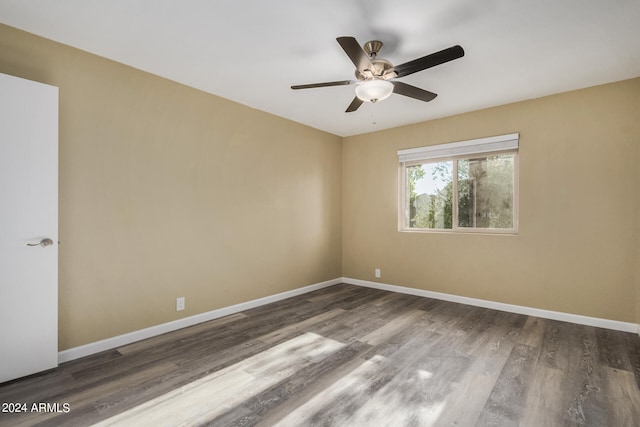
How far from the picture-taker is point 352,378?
2.22 meters

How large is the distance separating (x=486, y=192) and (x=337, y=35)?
2825 mm

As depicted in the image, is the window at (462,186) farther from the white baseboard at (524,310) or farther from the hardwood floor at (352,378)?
the hardwood floor at (352,378)

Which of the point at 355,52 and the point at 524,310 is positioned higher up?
the point at 355,52

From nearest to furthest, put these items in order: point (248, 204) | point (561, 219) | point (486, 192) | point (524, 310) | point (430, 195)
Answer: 1. point (561, 219)
2. point (524, 310)
3. point (248, 204)
4. point (486, 192)
5. point (430, 195)

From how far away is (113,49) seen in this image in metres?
2.55

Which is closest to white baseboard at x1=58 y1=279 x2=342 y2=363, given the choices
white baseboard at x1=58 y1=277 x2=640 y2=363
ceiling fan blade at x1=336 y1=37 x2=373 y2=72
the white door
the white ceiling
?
white baseboard at x1=58 y1=277 x2=640 y2=363

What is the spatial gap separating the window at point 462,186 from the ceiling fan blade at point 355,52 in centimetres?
241

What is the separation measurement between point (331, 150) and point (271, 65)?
8.03ft

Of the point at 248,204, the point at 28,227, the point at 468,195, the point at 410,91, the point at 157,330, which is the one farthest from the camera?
the point at 468,195

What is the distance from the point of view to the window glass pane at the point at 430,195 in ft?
14.2

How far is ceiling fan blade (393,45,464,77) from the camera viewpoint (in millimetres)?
1948

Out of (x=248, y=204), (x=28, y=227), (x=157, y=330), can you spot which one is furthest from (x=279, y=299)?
(x=28, y=227)

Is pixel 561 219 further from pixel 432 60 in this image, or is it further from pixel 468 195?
pixel 432 60

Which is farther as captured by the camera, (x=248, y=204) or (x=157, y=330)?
(x=248, y=204)
